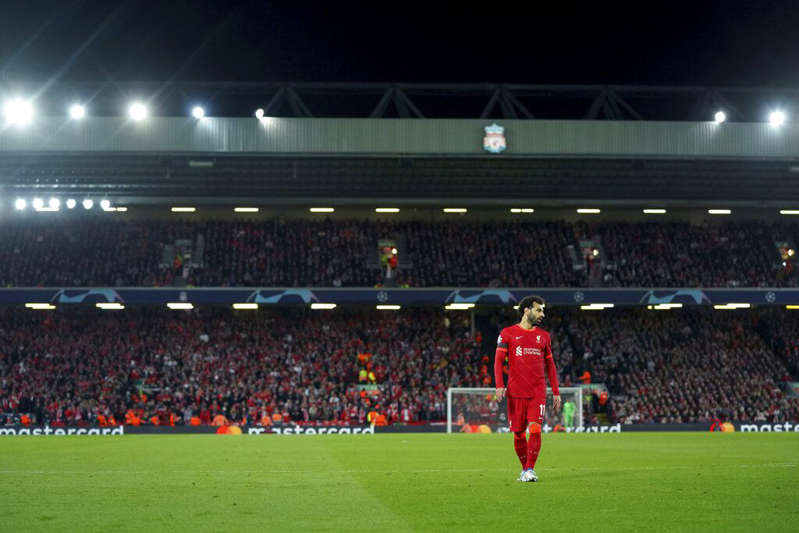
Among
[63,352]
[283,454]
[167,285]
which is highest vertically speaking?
[167,285]

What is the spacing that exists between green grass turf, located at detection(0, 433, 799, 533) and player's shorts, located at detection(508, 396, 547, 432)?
0.73 m

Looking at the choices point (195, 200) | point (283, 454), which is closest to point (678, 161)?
point (195, 200)

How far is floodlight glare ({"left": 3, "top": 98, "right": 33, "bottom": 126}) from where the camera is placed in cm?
3800

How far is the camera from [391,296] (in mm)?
44750

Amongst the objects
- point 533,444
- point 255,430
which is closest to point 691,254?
point 255,430

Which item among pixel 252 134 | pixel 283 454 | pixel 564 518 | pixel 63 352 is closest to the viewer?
pixel 564 518

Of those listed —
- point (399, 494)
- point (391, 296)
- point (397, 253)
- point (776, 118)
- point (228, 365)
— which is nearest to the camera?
point (399, 494)

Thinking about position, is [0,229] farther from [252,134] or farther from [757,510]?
[757,510]

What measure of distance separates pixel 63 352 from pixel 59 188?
8332mm

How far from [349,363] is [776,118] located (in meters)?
21.3

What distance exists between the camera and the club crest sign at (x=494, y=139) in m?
39.5

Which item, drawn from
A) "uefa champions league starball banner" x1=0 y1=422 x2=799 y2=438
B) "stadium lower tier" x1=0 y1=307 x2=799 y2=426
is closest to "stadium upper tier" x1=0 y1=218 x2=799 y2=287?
"stadium lower tier" x1=0 y1=307 x2=799 y2=426

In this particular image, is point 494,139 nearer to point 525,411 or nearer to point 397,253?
point 397,253

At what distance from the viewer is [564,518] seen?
8227 millimetres
